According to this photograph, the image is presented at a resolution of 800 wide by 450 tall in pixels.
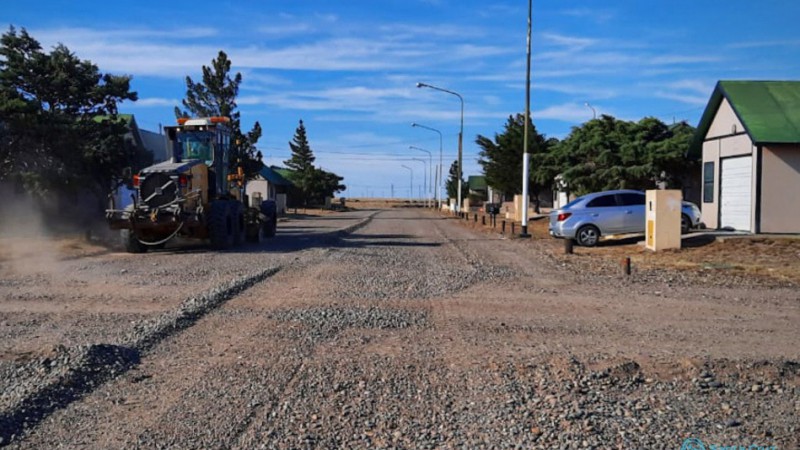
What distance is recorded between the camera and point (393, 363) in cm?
761

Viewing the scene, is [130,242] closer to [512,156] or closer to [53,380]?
[53,380]

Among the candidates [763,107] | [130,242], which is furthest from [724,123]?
[130,242]

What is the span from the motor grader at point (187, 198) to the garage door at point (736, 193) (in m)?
Result: 15.4

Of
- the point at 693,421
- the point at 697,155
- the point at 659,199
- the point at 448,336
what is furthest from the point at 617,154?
the point at 693,421

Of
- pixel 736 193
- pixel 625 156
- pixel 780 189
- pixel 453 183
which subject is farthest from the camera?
pixel 453 183

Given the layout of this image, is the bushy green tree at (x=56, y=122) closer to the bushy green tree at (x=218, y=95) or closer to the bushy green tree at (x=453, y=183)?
the bushy green tree at (x=218, y=95)

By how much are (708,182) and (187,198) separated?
17474mm

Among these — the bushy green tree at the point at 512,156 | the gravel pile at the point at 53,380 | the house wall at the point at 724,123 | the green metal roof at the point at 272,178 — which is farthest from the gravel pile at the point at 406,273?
the green metal roof at the point at 272,178

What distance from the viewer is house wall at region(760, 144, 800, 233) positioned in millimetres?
22281

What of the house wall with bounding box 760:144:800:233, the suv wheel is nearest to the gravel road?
the suv wheel

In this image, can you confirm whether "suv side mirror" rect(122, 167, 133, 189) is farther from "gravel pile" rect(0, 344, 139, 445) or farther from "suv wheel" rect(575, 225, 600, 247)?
"gravel pile" rect(0, 344, 139, 445)

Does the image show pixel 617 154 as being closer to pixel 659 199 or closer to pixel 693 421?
pixel 659 199

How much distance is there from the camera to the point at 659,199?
66.1ft

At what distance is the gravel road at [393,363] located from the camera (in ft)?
18.3
